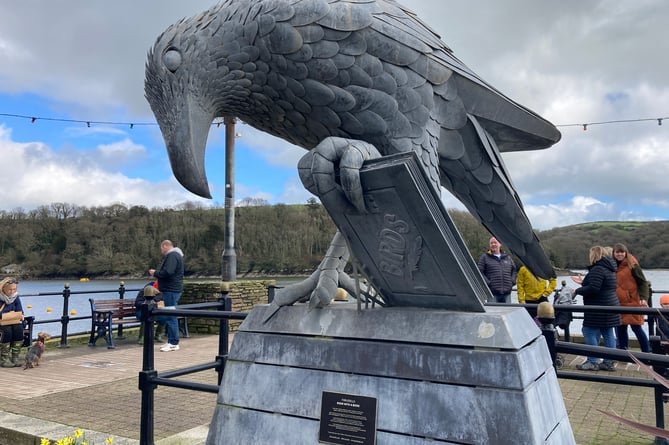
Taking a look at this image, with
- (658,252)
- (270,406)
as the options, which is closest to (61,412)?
(270,406)

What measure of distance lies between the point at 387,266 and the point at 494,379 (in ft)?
2.08

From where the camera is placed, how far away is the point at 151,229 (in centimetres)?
1967

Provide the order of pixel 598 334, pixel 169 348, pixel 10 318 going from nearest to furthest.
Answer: pixel 598 334 → pixel 10 318 → pixel 169 348

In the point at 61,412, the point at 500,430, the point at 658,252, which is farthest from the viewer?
the point at 658,252

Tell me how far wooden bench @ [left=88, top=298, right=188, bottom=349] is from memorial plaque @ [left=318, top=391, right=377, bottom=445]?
21.1ft

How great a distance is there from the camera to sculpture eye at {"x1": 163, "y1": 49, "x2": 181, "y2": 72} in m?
2.57

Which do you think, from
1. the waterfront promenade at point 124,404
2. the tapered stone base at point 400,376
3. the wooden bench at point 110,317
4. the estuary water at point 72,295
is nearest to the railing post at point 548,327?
the tapered stone base at point 400,376

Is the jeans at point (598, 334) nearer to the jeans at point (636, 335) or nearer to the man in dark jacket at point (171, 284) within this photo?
the jeans at point (636, 335)

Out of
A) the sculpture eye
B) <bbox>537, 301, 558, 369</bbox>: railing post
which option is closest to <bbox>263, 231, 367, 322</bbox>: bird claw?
<bbox>537, 301, 558, 369</bbox>: railing post

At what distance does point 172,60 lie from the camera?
257cm

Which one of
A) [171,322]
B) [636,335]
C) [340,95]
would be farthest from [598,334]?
[171,322]

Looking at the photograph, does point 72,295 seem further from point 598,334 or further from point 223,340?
point 598,334

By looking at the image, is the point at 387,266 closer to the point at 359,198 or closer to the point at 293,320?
the point at 359,198

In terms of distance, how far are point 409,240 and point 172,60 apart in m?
1.61
